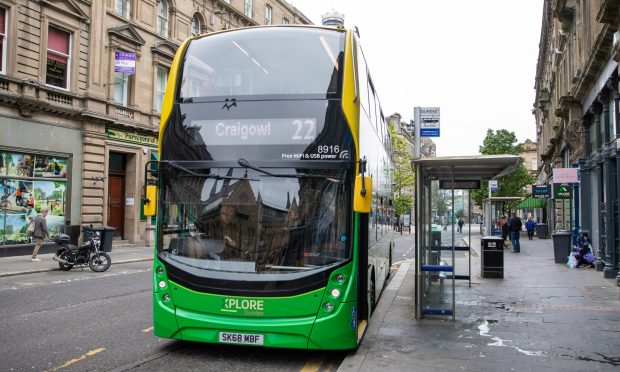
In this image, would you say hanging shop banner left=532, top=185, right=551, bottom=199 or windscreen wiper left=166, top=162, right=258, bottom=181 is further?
hanging shop banner left=532, top=185, right=551, bottom=199

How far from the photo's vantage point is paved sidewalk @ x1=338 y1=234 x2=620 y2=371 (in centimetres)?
618

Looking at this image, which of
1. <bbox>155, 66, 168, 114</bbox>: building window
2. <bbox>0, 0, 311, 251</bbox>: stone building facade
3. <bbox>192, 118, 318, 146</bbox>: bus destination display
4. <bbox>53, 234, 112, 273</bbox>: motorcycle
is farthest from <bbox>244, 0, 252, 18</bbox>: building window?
<bbox>192, 118, 318, 146</bbox>: bus destination display

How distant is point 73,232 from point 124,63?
750 cm

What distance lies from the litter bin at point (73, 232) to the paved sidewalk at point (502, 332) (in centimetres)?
1485

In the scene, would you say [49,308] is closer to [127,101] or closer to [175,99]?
[175,99]

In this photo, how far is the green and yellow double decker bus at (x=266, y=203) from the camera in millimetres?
6047

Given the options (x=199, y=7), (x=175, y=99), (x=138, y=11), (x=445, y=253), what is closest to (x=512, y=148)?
(x=199, y=7)

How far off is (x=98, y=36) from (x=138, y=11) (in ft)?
11.0

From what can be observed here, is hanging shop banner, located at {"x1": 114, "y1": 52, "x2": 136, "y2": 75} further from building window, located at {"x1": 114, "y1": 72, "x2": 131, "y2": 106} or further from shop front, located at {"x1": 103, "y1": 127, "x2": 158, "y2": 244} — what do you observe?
shop front, located at {"x1": 103, "y1": 127, "x2": 158, "y2": 244}

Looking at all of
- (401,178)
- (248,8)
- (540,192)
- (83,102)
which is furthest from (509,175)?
(83,102)

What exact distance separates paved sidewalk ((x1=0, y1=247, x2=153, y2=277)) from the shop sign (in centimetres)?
537

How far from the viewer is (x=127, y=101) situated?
26000 millimetres

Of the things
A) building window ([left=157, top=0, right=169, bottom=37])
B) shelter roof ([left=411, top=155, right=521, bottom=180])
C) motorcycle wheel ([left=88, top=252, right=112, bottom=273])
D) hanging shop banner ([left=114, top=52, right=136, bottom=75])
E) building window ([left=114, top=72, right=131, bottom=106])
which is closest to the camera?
shelter roof ([left=411, top=155, right=521, bottom=180])

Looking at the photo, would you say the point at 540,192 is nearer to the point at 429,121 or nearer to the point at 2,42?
the point at 429,121
